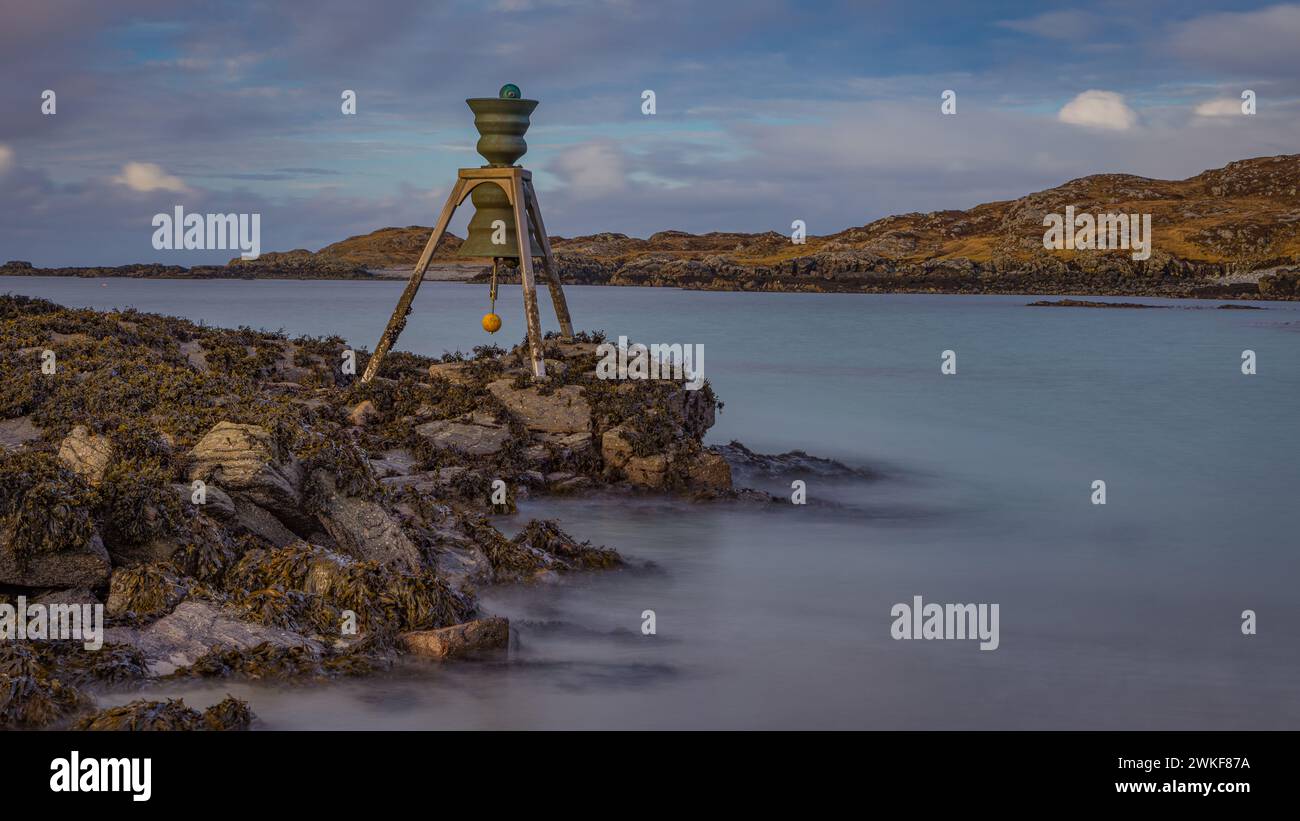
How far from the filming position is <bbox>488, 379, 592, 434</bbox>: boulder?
67.4ft

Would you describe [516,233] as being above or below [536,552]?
above

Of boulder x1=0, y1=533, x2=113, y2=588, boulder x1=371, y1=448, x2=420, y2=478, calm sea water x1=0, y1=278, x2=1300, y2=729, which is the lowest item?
calm sea water x1=0, y1=278, x2=1300, y2=729

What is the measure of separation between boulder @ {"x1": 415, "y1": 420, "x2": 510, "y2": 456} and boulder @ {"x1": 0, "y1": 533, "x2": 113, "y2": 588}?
872 centimetres

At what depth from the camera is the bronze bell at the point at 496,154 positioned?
2169cm

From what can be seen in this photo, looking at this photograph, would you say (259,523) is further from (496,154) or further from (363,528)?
(496,154)

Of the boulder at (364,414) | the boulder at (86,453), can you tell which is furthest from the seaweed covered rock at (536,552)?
the boulder at (364,414)

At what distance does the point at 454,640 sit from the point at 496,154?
12940mm

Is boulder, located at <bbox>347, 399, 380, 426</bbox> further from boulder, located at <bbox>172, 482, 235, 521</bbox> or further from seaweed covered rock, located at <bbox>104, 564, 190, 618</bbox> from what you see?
seaweed covered rock, located at <bbox>104, 564, 190, 618</bbox>

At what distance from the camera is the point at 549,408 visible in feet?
68.1

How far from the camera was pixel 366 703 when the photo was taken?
9656mm

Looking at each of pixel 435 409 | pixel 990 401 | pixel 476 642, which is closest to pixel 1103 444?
pixel 990 401

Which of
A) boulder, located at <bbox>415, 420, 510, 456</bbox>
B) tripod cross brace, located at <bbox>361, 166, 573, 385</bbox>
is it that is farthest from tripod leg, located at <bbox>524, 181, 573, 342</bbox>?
boulder, located at <bbox>415, 420, 510, 456</bbox>

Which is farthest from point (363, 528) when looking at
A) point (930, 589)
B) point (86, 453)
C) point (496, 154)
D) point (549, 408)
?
point (496, 154)

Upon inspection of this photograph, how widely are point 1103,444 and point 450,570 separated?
18518 millimetres
